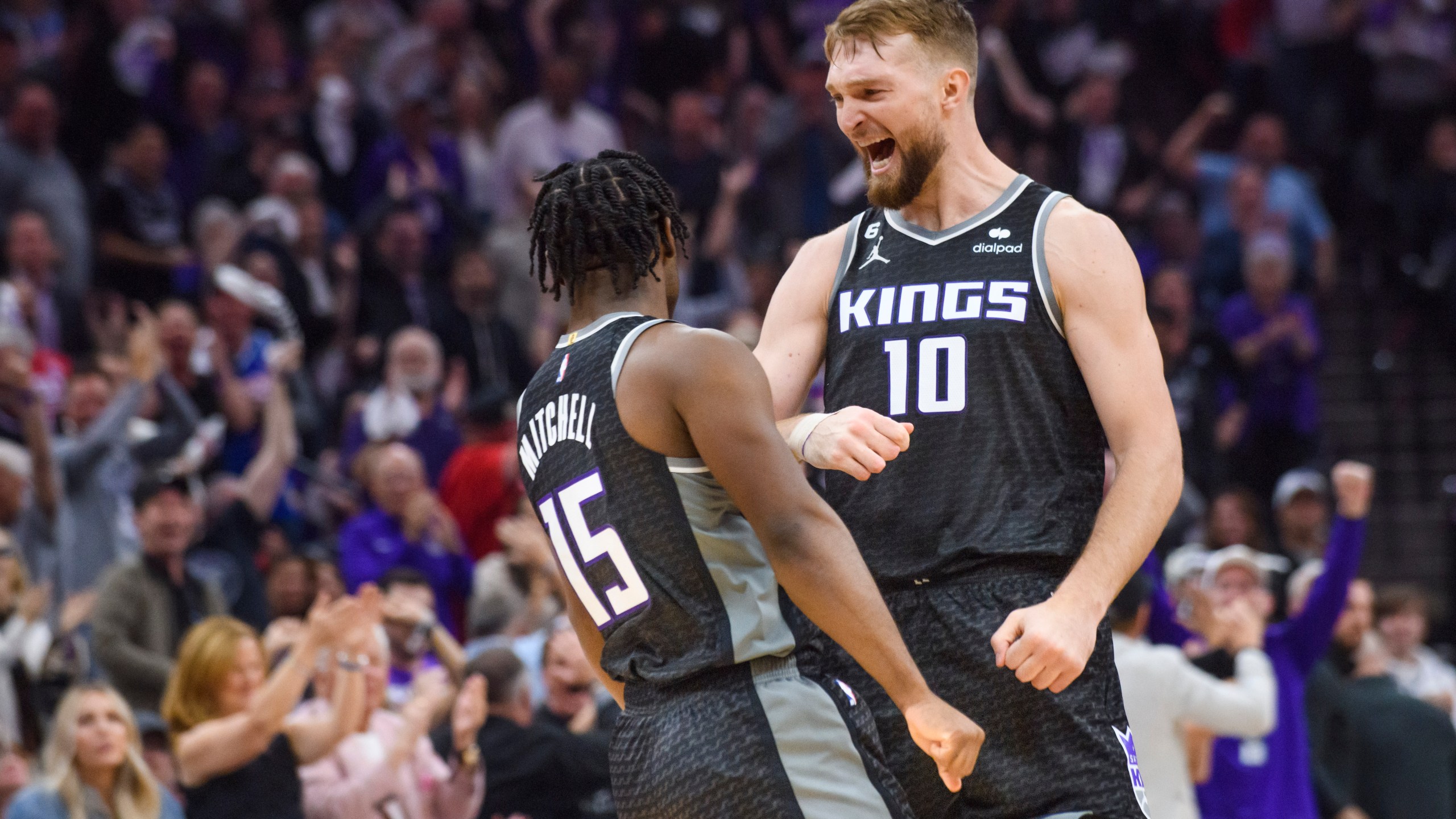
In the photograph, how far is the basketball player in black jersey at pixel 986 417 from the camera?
362cm

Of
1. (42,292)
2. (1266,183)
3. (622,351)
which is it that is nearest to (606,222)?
(622,351)

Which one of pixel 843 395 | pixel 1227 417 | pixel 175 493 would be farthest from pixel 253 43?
pixel 843 395

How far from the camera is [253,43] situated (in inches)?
490

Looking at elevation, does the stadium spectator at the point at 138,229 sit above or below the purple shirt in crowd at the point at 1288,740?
above

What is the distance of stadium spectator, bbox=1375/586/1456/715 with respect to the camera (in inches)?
372

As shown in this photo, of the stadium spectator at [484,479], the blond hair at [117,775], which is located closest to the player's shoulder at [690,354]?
the blond hair at [117,775]

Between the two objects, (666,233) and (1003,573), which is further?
(1003,573)

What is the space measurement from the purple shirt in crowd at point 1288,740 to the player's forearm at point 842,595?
4712mm

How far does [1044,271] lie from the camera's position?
12.2 feet

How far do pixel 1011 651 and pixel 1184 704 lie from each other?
3408 millimetres

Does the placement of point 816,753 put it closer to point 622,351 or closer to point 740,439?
point 740,439

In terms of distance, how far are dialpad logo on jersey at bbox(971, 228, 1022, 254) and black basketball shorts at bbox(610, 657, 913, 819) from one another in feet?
3.27

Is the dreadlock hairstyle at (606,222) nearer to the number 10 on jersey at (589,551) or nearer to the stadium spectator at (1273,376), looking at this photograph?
the number 10 on jersey at (589,551)

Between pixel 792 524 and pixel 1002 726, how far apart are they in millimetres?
781
